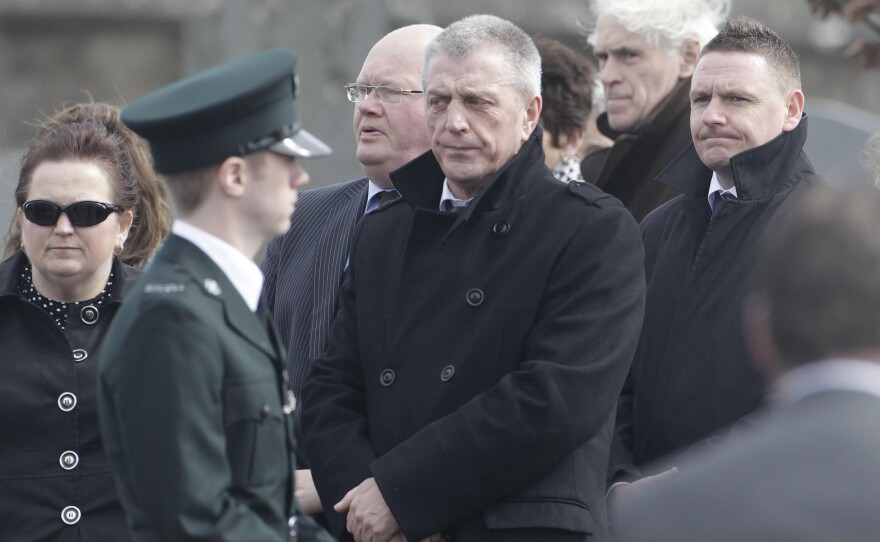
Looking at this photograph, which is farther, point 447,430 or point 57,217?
point 57,217

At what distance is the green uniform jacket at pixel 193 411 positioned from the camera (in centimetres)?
276

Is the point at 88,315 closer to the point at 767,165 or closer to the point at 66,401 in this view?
the point at 66,401

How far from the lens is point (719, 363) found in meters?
4.05

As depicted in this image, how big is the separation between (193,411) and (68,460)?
1291mm

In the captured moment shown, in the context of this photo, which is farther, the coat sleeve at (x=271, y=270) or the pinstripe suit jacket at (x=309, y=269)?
the coat sleeve at (x=271, y=270)

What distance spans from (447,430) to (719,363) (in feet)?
2.92

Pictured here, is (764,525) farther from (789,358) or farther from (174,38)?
(174,38)

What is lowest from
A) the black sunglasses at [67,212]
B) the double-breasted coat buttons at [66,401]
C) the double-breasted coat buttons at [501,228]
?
the double-breasted coat buttons at [66,401]

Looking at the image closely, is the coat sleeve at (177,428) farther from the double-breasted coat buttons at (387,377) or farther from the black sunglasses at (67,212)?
the black sunglasses at (67,212)

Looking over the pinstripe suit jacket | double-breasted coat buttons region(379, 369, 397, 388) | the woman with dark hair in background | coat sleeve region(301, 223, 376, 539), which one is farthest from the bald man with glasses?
the woman with dark hair in background

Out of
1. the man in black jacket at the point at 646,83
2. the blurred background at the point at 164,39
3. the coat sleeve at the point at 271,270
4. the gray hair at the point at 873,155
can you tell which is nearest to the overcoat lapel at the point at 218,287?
the coat sleeve at the point at 271,270

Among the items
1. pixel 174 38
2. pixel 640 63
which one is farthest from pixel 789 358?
pixel 174 38

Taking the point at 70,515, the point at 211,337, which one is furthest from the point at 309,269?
the point at 211,337

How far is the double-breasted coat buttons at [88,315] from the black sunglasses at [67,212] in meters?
0.24
